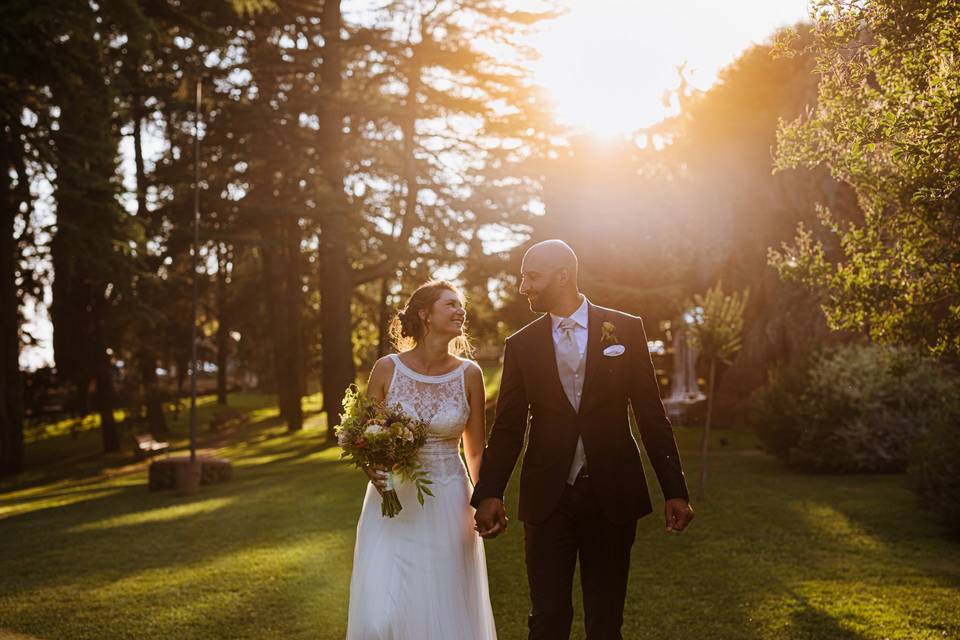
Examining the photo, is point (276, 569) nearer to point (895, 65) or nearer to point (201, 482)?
point (895, 65)

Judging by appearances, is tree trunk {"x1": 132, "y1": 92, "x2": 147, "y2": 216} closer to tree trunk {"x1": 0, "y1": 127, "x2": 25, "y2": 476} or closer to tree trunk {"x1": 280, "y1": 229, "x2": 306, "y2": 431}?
tree trunk {"x1": 0, "y1": 127, "x2": 25, "y2": 476}

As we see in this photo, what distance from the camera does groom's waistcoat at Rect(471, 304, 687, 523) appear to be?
4.91 m

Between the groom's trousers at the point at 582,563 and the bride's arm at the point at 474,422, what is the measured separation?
4.40 ft

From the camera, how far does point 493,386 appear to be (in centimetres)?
6384

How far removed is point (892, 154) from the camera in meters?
5.66

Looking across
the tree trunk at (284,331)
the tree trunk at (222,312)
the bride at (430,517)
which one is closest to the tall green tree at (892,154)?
the bride at (430,517)

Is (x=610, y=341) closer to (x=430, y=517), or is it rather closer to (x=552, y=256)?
(x=552, y=256)

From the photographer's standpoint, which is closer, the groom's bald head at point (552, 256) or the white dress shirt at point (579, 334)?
the white dress shirt at point (579, 334)

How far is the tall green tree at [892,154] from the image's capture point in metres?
5.97

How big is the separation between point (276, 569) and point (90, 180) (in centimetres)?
1391

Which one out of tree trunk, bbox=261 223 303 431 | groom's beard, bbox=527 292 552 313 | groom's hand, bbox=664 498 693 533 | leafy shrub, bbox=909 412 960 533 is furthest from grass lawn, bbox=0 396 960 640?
tree trunk, bbox=261 223 303 431

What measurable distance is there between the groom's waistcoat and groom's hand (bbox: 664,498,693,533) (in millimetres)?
46

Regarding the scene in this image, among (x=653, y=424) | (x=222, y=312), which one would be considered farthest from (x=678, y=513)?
(x=222, y=312)

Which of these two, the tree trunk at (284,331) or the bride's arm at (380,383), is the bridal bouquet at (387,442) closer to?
the bride's arm at (380,383)
